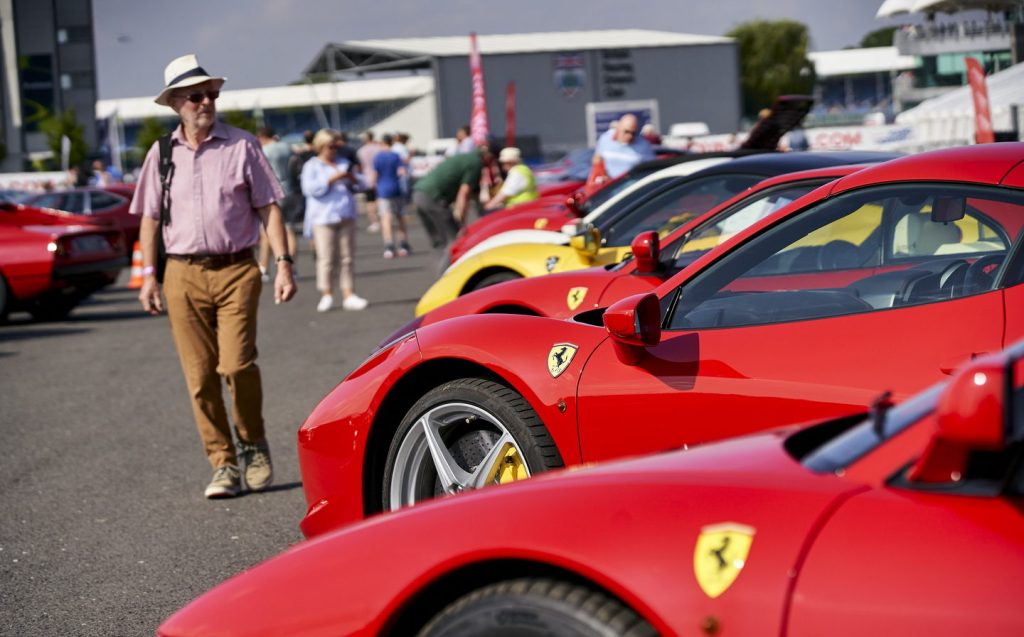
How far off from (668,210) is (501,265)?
1.14 meters

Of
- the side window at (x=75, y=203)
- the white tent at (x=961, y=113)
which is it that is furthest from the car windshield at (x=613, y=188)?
the side window at (x=75, y=203)

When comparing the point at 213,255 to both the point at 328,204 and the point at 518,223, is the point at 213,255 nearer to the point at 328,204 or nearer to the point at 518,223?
the point at 518,223

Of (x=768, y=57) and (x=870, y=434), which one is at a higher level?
(x=768, y=57)

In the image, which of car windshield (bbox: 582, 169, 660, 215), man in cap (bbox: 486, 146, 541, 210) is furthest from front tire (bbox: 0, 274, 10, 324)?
car windshield (bbox: 582, 169, 660, 215)

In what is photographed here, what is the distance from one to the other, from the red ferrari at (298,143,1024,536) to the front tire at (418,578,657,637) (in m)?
1.36

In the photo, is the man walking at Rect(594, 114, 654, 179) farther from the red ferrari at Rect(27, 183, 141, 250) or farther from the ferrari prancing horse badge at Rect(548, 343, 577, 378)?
the red ferrari at Rect(27, 183, 141, 250)

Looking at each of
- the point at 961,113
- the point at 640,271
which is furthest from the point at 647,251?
the point at 961,113

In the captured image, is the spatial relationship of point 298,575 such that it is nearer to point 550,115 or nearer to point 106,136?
point 106,136

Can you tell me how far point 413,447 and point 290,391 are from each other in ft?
16.2

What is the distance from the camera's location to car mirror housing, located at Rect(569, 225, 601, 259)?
781 centimetres

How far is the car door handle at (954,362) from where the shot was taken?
3.38 m

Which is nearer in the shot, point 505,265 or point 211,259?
point 211,259

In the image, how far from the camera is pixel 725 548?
7.06 feet

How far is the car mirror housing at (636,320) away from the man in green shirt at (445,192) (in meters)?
11.4
